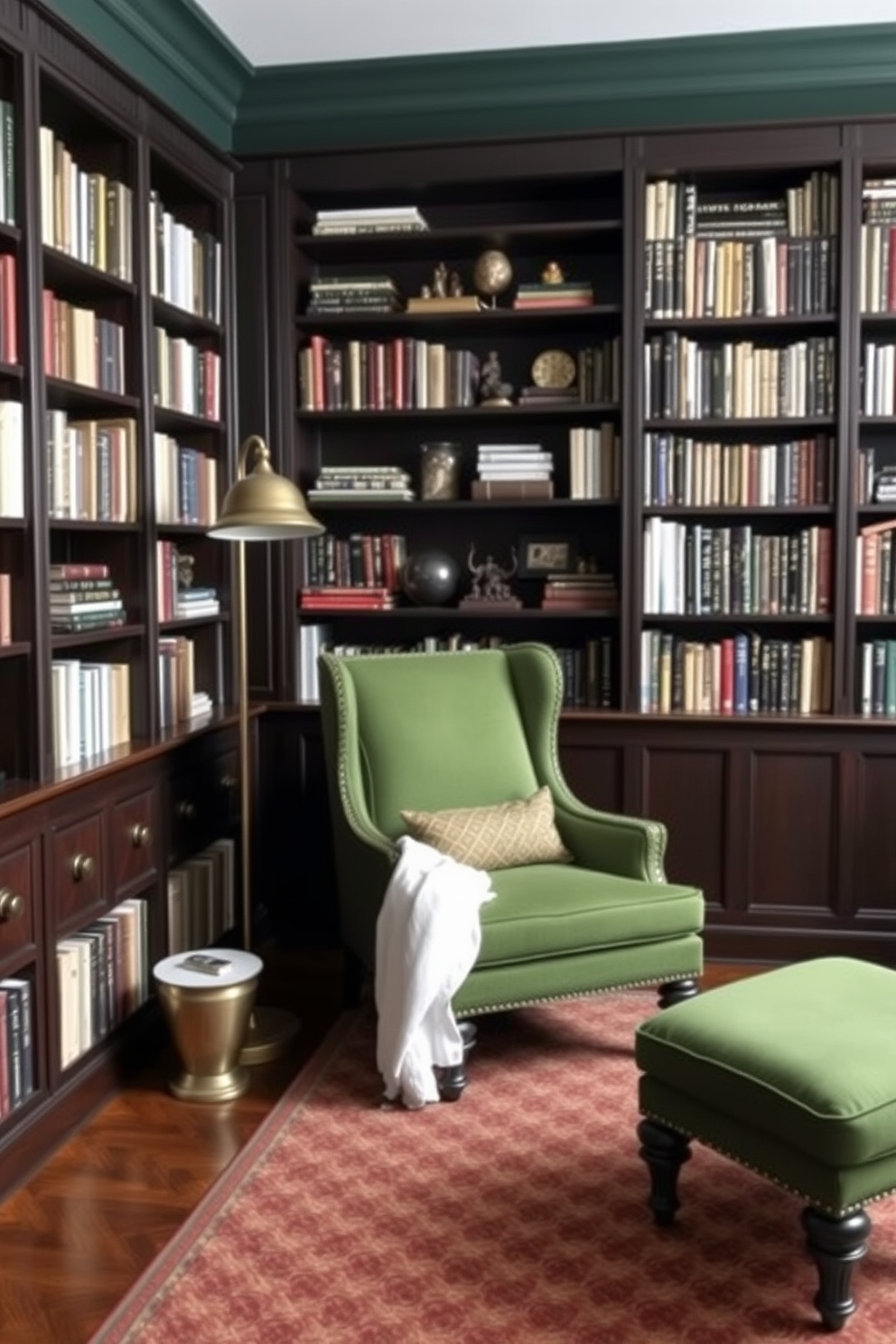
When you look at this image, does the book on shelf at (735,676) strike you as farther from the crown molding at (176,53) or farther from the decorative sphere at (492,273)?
the crown molding at (176,53)

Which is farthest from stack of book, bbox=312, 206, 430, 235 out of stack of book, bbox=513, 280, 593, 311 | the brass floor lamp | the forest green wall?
the brass floor lamp

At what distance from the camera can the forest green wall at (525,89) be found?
4199 millimetres

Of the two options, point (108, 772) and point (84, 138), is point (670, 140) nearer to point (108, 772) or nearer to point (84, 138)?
point (84, 138)

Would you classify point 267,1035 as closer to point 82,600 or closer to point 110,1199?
point 110,1199

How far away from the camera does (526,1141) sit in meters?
3.05

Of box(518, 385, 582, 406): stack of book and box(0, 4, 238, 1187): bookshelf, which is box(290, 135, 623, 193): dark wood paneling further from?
box(518, 385, 582, 406): stack of book

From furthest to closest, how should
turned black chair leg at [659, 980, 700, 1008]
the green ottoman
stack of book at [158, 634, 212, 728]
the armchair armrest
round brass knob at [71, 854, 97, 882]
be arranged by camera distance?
1. stack of book at [158, 634, 212, 728]
2. the armchair armrest
3. turned black chair leg at [659, 980, 700, 1008]
4. round brass knob at [71, 854, 97, 882]
5. the green ottoman

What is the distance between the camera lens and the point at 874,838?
167 inches

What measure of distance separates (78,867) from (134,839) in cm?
33

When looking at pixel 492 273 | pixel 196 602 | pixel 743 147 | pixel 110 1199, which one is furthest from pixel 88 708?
pixel 743 147

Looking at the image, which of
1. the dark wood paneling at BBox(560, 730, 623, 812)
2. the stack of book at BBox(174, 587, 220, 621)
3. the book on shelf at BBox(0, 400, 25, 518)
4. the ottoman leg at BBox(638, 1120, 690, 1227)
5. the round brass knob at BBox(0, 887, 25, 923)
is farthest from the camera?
the dark wood paneling at BBox(560, 730, 623, 812)

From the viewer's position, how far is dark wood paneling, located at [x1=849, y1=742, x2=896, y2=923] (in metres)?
4.21

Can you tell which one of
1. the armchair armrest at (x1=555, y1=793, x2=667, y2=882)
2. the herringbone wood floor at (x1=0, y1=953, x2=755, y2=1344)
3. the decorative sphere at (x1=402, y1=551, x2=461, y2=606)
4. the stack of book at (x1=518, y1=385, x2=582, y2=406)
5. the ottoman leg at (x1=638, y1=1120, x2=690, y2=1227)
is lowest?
the herringbone wood floor at (x1=0, y1=953, x2=755, y2=1344)

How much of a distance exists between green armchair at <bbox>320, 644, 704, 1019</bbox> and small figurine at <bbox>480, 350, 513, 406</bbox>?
0.92 meters
